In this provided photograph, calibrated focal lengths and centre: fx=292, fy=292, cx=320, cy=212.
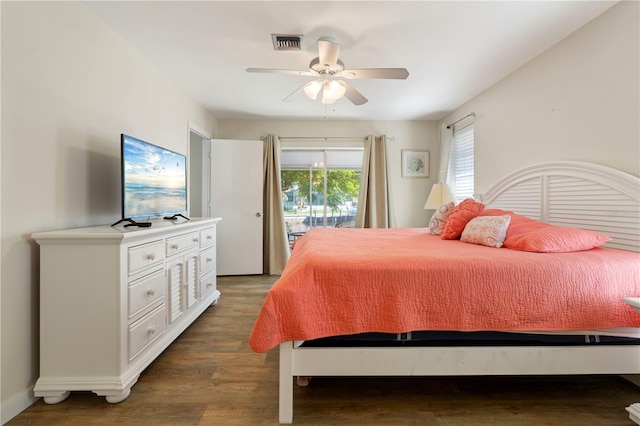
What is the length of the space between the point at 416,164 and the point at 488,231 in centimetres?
271

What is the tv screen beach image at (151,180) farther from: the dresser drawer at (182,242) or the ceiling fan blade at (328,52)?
the ceiling fan blade at (328,52)

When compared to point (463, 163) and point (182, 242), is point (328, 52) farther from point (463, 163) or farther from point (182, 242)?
point (463, 163)

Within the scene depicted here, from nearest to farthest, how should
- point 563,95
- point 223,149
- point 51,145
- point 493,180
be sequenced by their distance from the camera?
point 51,145, point 563,95, point 493,180, point 223,149

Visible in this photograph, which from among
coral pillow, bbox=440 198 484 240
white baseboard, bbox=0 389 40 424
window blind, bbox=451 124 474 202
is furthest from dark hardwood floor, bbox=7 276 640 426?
window blind, bbox=451 124 474 202

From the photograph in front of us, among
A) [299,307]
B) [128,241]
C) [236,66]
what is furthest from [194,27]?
[299,307]

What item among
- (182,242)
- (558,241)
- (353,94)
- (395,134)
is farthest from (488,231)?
(395,134)

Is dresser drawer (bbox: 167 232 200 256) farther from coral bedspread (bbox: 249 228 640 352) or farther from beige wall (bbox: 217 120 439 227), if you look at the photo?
beige wall (bbox: 217 120 439 227)

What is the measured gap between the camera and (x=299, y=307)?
138cm

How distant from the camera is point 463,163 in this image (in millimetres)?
3902

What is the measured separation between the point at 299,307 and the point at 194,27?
6.86ft

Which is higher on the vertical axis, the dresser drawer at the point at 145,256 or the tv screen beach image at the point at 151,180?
the tv screen beach image at the point at 151,180

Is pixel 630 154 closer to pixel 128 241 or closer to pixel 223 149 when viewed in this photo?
pixel 128 241

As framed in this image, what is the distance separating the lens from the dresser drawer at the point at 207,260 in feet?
8.84

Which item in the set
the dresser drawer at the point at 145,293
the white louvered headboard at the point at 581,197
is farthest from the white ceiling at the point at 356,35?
the dresser drawer at the point at 145,293
